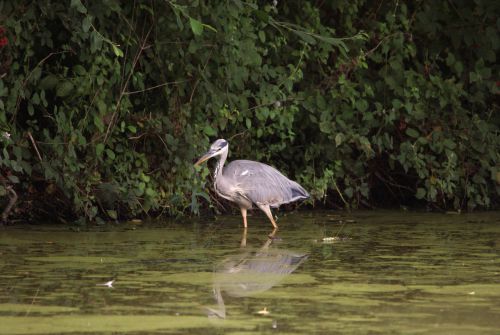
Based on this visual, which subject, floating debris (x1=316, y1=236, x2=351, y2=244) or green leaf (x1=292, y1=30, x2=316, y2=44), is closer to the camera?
floating debris (x1=316, y1=236, x2=351, y2=244)

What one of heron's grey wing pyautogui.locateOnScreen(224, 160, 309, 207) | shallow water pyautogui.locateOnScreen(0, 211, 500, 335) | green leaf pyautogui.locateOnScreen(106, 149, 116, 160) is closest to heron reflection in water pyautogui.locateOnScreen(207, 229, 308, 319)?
shallow water pyautogui.locateOnScreen(0, 211, 500, 335)

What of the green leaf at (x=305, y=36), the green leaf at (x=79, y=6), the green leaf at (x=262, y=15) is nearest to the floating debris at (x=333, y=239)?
the green leaf at (x=305, y=36)

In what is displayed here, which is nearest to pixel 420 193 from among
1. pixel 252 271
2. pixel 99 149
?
pixel 99 149

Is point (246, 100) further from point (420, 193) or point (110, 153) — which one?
point (420, 193)

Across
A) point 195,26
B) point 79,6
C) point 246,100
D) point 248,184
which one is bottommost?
point 248,184

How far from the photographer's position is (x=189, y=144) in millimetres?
9891

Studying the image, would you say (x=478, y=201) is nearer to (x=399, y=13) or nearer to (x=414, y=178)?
(x=414, y=178)

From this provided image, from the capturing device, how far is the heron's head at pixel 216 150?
9.88m

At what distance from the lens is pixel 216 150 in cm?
997

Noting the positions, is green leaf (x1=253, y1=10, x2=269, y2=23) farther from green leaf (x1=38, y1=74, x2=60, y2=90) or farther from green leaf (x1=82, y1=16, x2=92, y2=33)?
green leaf (x1=38, y1=74, x2=60, y2=90)

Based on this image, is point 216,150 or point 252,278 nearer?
point 252,278

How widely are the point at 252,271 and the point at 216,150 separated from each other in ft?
10.1

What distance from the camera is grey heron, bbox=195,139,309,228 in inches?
386

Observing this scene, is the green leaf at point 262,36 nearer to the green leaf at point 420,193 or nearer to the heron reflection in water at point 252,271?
the green leaf at point 420,193
